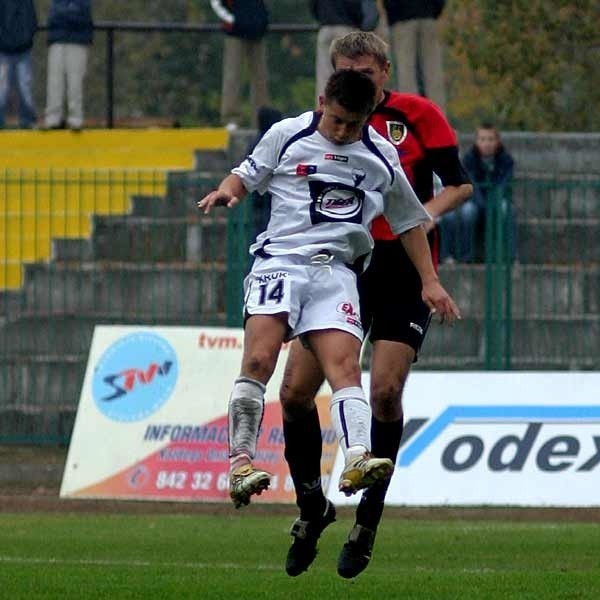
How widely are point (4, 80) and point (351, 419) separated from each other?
13.8 metres

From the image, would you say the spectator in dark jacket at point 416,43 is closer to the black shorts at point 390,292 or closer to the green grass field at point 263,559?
the green grass field at point 263,559

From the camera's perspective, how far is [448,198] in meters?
Result: 9.68

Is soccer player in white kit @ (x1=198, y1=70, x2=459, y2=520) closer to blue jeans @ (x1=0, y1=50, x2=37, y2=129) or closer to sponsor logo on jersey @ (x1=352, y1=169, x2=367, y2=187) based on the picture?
sponsor logo on jersey @ (x1=352, y1=169, x2=367, y2=187)

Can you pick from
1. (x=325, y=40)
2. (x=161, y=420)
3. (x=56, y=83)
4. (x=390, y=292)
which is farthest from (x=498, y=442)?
(x=56, y=83)

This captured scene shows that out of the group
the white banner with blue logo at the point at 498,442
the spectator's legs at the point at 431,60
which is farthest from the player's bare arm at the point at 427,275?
the spectator's legs at the point at 431,60

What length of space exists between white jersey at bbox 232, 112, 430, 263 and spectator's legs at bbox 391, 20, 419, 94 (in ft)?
36.8

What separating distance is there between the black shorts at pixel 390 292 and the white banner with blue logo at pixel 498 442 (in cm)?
616

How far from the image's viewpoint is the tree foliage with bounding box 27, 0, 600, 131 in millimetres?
23219

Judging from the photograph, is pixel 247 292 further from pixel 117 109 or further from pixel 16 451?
pixel 117 109

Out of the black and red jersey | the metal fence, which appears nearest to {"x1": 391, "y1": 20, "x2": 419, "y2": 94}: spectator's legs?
the metal fence

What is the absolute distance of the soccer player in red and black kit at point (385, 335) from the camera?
938 centimetres

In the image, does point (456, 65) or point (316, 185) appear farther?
point (456, 65)

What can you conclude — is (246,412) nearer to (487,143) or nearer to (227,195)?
(227,195)

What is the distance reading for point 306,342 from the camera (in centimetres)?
892
